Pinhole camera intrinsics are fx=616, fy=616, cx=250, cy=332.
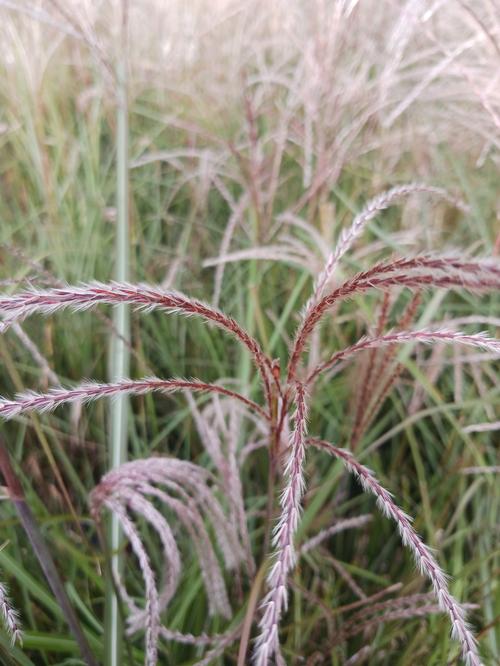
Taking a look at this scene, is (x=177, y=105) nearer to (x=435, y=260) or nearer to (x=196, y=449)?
(x=196, y=449)

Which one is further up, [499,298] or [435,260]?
[435,260]

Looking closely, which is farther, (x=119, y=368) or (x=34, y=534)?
(x=119, y=368)

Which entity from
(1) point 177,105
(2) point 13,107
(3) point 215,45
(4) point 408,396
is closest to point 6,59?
(2) point 13,107

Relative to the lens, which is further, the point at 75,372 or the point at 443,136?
the point at 443,136

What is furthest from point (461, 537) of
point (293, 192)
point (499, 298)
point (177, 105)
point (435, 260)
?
point (177, 105)

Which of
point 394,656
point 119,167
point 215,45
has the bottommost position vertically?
point 394,656

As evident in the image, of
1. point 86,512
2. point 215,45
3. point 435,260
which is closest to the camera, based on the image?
point 435,260

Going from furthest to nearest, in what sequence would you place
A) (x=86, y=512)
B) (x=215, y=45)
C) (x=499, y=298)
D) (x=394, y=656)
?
(x=215, y=45)
(x=499, y=298)
(x=86, y=512)
(x=394, y=656)
